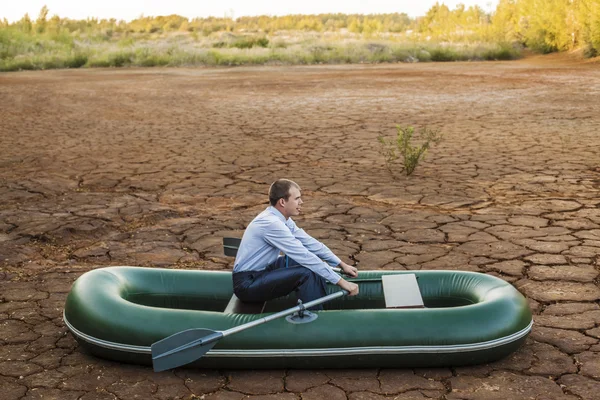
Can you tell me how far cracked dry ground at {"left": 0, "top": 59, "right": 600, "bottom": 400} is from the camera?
390 cm

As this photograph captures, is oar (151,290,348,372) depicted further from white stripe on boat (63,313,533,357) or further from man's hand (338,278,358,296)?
man's hand (338,278,358,296)

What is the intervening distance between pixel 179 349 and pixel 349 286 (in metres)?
0.99

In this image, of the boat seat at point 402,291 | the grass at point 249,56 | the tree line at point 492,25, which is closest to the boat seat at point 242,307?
the boat seat at point 402,291

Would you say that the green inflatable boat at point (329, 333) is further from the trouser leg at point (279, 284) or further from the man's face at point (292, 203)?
the man's face at point (292, 203)

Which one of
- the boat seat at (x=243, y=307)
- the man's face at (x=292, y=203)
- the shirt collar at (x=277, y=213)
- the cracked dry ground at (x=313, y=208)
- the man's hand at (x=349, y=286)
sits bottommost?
the cracked dry ground at (x=313, y=208)

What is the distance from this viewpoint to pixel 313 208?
739cm

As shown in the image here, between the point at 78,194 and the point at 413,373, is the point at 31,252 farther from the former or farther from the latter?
the point at 413,373

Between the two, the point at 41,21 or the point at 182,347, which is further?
the point at 41,21

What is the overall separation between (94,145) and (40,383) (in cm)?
789

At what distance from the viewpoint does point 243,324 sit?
3.83 metres

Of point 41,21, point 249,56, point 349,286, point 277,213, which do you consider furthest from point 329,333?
point 41,21

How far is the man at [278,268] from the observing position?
4184mm

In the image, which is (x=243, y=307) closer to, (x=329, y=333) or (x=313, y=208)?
(x=329, y=333)

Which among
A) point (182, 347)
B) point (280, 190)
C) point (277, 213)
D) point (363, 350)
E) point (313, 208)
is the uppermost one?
point (280, 190)
